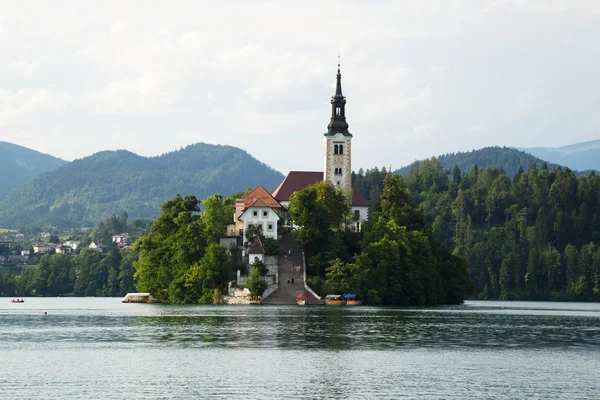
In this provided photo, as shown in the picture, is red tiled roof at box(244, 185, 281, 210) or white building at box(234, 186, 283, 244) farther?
red tiled roof at box(244, 185, 281, 210)

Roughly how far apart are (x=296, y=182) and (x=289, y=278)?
32.2m

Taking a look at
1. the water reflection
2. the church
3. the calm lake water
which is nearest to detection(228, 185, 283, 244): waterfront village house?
the church

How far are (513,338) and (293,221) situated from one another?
60156 millimetres

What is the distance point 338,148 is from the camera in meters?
150

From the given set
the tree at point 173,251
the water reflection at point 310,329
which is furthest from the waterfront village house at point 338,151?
the water reflection at point 310,329

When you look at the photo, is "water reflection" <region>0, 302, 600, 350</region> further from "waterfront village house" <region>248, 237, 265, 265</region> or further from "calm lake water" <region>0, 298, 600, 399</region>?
"waterfront village house" <region>248, 237, 265, 265</region>

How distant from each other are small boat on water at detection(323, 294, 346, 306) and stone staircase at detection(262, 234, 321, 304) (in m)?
1.11

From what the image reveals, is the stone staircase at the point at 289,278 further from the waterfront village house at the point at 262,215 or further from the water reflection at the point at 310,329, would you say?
the water reflection at the point at 310,329

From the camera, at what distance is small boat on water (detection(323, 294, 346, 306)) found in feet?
396

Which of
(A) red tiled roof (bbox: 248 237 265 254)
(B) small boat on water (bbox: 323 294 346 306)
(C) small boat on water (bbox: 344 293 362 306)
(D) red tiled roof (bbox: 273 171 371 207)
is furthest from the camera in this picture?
(D) red tiled roof (bbox: 273 171 371 207)

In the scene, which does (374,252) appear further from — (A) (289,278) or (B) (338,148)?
(B) (338,148)

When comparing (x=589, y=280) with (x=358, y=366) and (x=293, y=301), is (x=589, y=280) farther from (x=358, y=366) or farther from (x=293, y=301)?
(x=358, y=366)

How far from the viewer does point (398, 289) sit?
127 m

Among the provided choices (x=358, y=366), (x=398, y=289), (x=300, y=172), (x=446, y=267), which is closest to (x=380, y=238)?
(x=398, y=289)
